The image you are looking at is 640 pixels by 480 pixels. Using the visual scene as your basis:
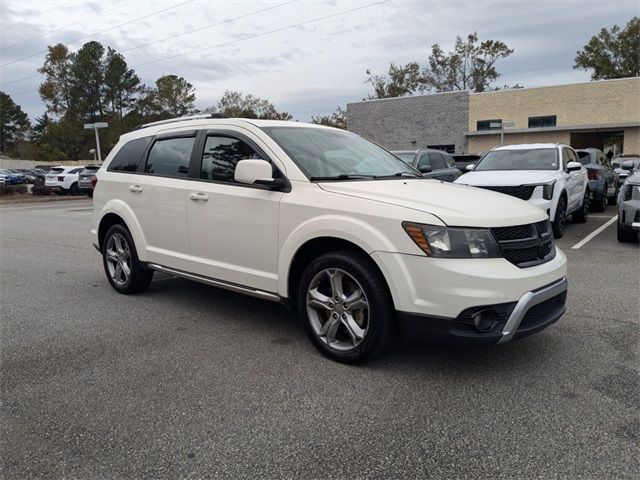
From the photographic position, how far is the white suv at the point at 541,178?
8938mm

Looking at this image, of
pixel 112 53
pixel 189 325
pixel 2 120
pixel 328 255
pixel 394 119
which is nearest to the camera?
pixel 328 255

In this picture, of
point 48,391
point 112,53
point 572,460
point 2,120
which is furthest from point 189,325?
point 2,120

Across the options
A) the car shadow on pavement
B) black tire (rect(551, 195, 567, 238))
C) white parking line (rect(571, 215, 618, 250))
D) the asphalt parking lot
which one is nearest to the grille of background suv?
black tire (rect(551, 195, 567, 238))

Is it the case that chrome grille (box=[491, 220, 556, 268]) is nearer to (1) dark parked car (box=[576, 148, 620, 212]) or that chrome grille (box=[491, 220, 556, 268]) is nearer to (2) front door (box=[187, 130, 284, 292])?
(2) front door (box=[187, 130, 284, 292])

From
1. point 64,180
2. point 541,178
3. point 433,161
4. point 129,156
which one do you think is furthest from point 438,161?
point 64,180

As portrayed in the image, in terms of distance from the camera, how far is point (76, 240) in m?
10.4

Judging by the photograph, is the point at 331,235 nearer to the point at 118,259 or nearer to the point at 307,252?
the point at 307,252

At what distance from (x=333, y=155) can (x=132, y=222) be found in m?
2.35

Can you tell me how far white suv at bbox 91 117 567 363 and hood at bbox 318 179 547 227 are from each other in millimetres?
14

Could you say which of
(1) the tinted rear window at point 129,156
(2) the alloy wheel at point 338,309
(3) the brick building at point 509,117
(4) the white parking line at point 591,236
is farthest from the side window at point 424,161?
(3) the brick building at point 509,117

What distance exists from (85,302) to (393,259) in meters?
3.76

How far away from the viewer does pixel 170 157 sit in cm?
525

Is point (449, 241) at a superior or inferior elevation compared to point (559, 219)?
superior

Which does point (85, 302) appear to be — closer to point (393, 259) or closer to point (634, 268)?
point (393, 259)
